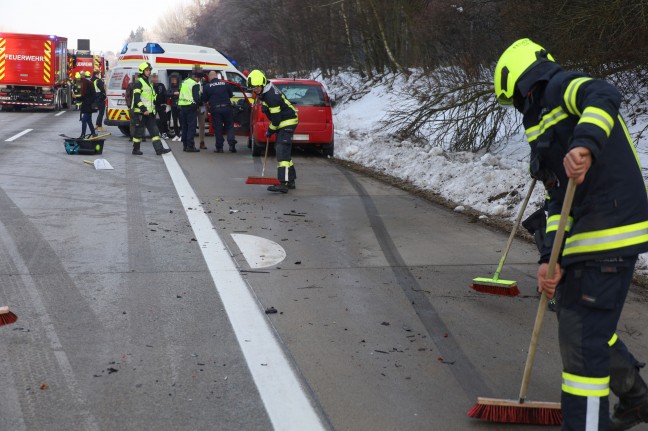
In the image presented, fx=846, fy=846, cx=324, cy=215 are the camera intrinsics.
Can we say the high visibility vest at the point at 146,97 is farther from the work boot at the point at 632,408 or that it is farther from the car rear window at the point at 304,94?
the work boot at the point at 632,408

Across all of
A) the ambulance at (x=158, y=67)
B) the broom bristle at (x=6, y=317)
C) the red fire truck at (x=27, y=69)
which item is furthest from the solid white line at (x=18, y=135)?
the broom bristle at (x=6, y=317)

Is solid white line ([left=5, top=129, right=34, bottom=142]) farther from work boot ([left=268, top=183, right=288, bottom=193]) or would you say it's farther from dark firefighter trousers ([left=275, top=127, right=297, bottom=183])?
work boot ([left=268, top=183, right=288, bottom=193])

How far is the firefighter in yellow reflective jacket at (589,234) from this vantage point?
3500 millimetres

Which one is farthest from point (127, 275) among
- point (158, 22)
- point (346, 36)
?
point (158, 22)

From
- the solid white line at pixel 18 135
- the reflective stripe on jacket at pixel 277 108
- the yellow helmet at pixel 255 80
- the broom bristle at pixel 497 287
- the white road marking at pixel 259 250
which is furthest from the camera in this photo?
the solid white line at pixel 18 135

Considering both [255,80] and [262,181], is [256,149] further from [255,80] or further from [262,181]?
[255,80]

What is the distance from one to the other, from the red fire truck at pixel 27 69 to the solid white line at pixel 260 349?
102ft

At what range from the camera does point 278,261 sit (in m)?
7.84

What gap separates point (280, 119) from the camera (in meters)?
12.8

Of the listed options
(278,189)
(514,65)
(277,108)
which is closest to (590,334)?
(514,65)

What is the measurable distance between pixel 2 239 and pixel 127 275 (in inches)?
83.2

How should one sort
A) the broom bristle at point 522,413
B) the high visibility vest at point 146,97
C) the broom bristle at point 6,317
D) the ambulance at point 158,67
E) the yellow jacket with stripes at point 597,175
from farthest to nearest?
1. the ambulance at point 158,67
2. the high visibility vest at point 146,97
3. the broom bristle at point 6,317
4. the broom bristle at point 522,413
5. the yellow jacket with stripes at point 597,175

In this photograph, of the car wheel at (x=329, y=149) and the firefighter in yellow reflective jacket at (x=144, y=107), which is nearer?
the firefighter in yellow reflective jacket at (x=144, y=107)

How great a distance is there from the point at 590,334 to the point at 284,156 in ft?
30.6
